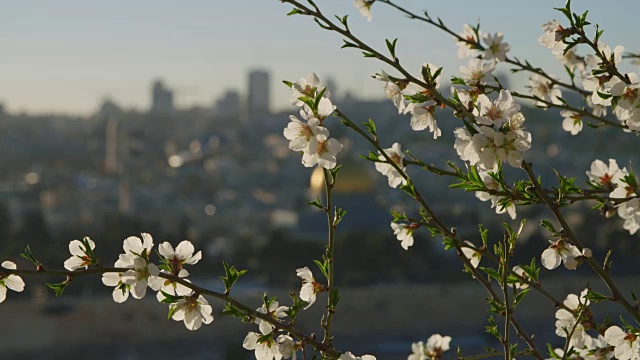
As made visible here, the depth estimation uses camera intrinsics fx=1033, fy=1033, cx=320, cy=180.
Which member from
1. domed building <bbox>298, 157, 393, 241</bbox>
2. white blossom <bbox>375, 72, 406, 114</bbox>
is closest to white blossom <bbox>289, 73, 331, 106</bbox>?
white blossom <bbox>375, 72, 406, 114</bbox>

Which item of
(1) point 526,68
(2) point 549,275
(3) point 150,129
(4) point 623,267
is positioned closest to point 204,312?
(1) point 526,68

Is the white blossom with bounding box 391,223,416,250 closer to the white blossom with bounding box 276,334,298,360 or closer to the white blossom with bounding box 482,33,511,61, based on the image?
the white blossom with bounding box 276,334,298,360

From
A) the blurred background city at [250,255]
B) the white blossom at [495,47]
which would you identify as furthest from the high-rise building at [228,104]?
the white blossom at [495,47]

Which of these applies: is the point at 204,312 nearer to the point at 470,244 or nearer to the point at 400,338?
the point at 470,244

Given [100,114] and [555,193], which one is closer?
[555,193]

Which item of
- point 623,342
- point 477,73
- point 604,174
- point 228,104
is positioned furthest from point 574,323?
point 228,104

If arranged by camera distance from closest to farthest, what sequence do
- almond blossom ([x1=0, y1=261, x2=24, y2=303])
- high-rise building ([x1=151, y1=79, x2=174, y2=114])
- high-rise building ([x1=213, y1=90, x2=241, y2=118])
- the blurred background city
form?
almond blossom ([x1=0, y1=261, x2=24, y2=303])
the blurred background city
high-rise building ([x1=151, y1=79, x2=174, y2=114])
high-rise building ([x1=213, y1=90, x2=241, y2=118])
